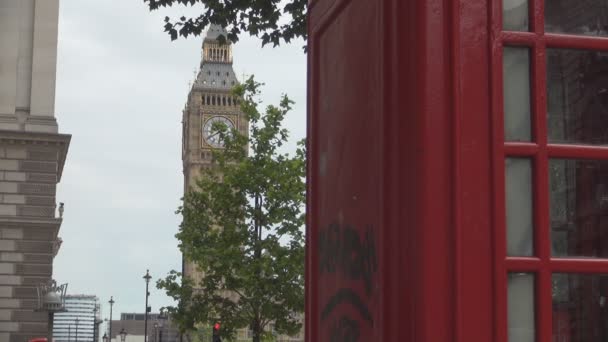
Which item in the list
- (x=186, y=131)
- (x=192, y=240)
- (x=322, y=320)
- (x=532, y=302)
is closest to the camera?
(x=532, y=302)

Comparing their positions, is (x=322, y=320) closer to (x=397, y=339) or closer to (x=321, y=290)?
(x=321, y=290)

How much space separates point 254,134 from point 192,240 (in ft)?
13.4

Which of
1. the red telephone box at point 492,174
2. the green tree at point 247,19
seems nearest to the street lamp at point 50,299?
the green tree at point 247,19

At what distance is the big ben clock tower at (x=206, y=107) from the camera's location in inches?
6289

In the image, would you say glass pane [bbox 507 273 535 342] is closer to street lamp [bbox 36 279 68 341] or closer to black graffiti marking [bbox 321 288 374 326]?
black graffiti marking [bbox 321 288 374 326]

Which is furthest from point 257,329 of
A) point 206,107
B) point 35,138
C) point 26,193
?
point 206,107

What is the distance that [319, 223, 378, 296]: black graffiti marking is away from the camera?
8.88 feet

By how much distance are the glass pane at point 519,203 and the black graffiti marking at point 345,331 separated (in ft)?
1.69

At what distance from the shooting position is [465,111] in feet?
8.17

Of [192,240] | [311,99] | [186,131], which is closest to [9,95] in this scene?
[192,240]

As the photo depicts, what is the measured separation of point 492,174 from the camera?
8.09 ft

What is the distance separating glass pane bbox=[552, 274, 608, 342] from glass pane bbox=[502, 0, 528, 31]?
1.95 ft

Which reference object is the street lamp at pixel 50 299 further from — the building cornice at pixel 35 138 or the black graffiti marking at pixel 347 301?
the black graffiti marking at pixel 347 301

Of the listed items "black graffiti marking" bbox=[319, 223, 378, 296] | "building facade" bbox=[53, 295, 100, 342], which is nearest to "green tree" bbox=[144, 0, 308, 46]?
"black graffiti marking" bbox=[319, 223, 378, 296]
